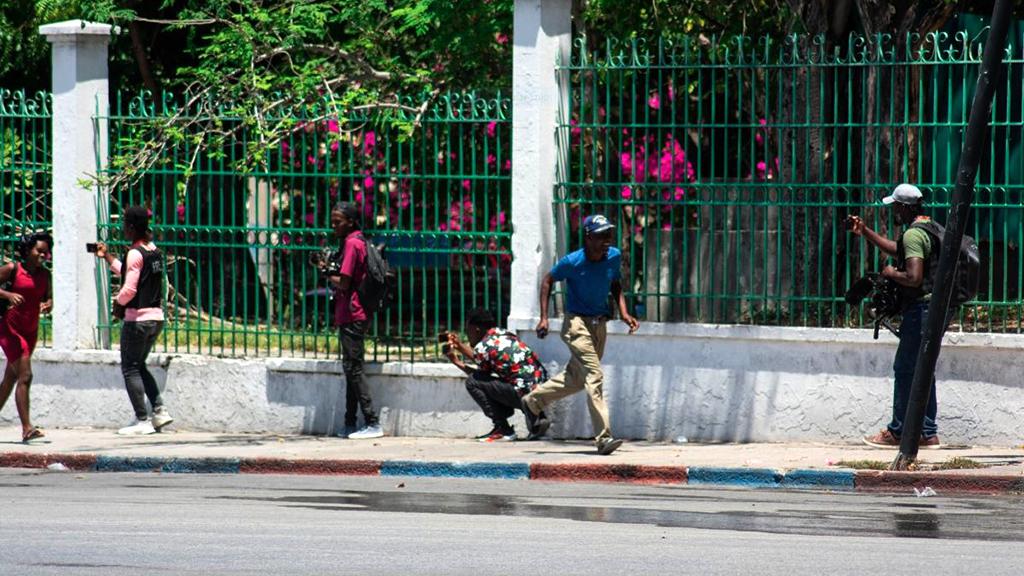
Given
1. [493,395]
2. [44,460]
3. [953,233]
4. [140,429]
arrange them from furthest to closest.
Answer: [140,429]
[493,395]
[44,460]
[953,233]

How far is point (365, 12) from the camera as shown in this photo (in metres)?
16.4

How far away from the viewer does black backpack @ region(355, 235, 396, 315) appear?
13.1m

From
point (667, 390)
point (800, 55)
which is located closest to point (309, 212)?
point (667, 390)

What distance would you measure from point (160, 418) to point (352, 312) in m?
1.79

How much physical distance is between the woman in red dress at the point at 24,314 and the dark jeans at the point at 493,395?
3.25 metres

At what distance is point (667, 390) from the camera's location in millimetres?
12852

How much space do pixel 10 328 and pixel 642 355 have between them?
4639mm

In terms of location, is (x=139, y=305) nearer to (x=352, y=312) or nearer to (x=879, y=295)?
(x=352, y=312)

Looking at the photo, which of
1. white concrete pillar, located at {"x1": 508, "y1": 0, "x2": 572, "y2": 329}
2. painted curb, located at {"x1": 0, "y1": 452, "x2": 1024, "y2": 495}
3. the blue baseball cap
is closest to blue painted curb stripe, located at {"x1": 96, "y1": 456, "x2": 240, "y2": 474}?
painted curb, located at {"x1": 0, "y1": 452, "x2": 1024, "y2": 495}

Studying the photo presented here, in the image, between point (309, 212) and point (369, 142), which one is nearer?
point (369, 142)

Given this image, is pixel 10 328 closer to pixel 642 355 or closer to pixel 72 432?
pixel 72 432

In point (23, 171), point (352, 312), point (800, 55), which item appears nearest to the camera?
point (800, 55)

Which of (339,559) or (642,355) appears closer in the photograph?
(339,559)

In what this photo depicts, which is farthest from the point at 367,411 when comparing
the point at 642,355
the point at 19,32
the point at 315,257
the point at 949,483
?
the point at 19,32
